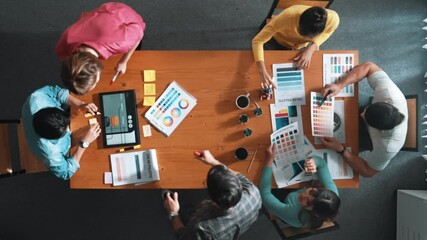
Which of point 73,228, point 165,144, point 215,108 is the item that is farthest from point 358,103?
point 73,228

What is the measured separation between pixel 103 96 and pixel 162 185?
0.63m

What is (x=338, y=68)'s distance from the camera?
6.38ft

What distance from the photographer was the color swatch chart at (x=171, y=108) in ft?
6.29

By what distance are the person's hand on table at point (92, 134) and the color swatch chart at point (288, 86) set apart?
1.06m

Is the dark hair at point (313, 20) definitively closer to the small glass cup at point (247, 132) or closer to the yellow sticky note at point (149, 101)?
the small glass cup at point (247, 132)

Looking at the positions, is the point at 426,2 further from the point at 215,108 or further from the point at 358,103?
the point at 215,108

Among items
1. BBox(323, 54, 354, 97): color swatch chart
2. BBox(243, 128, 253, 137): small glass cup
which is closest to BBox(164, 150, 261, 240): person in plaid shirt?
BBox(243, 128, 253, 137): small glass cup

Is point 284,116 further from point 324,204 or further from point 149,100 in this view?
point 149,100

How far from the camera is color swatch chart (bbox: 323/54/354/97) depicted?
76.2 inches

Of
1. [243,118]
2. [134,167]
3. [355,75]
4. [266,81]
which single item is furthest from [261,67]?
[134,167]

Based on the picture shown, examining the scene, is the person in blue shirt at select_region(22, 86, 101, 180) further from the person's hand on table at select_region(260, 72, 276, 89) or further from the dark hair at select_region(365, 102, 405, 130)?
the dark hair at select_region(365, 102, 405, 130)

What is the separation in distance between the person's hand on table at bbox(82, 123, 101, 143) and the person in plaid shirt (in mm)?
542

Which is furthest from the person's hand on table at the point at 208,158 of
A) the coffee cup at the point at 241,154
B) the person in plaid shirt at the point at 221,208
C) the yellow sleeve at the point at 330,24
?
the yellow sleeve at the point at 330,24

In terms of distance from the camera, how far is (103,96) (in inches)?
74.8
